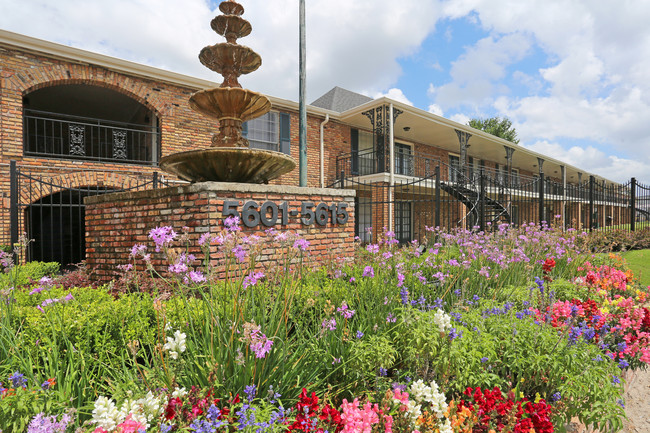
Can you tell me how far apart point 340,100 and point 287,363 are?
18.5 m

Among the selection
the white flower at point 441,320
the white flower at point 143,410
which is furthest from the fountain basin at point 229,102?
the white flower at point 143,410

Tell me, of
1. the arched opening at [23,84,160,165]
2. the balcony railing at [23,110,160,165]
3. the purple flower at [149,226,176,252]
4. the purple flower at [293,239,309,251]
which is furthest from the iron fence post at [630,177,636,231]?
the arched opening at [23,84,160,165]

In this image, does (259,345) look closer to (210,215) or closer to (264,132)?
(210,215)

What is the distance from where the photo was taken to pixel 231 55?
5.43 m

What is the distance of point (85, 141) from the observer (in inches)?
538

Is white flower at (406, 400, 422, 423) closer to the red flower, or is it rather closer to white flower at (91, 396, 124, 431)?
white flower at (91, 396, 124, 431)

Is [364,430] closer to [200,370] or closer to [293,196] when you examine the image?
[200,370]

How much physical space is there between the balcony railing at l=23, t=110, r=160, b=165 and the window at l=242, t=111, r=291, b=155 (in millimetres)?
3448

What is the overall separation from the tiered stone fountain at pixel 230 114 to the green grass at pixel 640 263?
729 centimetres

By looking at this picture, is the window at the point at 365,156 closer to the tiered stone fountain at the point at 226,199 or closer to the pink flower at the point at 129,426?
the tiered stone fountain at the point at 226,199

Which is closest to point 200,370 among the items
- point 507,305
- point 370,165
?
point 507,305

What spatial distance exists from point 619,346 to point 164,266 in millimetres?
4654

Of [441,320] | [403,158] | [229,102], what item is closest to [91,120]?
[229,102]

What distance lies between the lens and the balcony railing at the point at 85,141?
34.8ft
